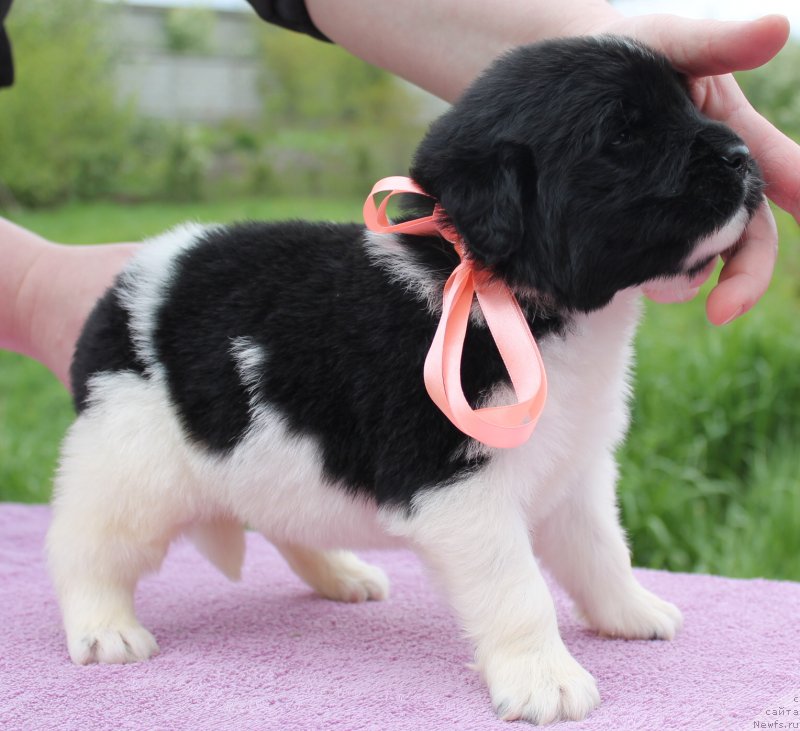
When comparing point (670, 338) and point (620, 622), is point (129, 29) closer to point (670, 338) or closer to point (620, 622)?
point (670, 338)

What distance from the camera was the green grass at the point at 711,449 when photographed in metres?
4.44

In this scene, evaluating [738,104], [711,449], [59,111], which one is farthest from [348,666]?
[59,111]

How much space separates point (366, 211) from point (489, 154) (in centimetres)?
35

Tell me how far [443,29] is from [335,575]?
1656 millimetres

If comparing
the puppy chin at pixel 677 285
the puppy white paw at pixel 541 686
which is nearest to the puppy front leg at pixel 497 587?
the puppy white paw at pixel 541 686

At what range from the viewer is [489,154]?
6.31 ft

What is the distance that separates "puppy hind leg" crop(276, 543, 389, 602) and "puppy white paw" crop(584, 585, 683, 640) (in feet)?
2.32

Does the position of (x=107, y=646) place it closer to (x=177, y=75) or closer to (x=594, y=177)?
(x=594, y=177)

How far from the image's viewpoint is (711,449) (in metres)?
5.12

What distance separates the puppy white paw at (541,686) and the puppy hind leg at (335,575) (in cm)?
92

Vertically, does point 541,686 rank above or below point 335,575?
above

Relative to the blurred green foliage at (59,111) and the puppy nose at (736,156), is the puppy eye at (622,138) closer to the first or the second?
the puppy nose at (736,156)

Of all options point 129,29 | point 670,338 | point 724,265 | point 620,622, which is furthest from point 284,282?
point 129,29

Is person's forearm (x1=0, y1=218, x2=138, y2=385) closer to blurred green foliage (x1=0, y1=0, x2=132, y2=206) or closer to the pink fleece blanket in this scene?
the pink fleece blanket
